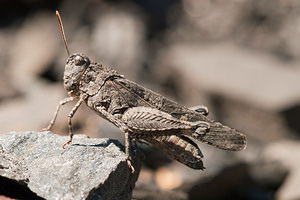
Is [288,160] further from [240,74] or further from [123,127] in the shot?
[123,127]

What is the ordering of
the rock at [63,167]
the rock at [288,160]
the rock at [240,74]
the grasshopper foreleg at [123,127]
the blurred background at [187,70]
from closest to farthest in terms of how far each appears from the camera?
1. the rock at [63,167]
2. the grasshopper foreleg at [123,127]
3. the rock at [288,160]
4. the blurred background at [187,70]
5. the rock at [240,74]

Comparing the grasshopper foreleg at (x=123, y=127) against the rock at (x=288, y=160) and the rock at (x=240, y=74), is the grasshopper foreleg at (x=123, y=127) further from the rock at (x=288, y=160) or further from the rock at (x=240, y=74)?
the rock at (x=240, y=74)

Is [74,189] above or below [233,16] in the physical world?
below

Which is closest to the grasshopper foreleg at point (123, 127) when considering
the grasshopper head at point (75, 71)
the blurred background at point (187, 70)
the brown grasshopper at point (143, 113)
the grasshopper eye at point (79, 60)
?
the brown grasshopper at point (143, 113)

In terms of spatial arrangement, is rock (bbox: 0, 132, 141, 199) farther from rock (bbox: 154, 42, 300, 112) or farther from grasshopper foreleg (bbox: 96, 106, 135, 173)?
rock (bbox: 154, 42, 300, 112)

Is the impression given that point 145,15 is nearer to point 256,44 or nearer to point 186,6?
point 186,6

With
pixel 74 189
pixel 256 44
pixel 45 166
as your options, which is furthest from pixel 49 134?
pixel 256 44

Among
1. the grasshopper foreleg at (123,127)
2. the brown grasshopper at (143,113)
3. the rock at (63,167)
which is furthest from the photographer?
the brown grasshopper at (143,113)

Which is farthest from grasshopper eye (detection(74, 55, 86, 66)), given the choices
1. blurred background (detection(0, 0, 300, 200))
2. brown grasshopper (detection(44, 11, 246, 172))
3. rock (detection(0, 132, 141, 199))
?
blurred background (detection(0, 0, 300, 200))
